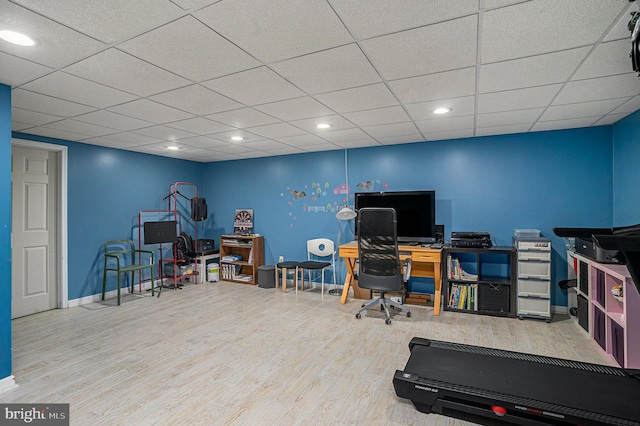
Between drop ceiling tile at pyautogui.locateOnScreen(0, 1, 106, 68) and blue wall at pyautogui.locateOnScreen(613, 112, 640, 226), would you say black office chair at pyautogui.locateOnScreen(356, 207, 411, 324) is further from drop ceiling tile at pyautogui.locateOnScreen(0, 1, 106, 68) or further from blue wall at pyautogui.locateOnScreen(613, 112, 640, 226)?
drop ceiling tile at pyautogui.locateOnScreen(0, 1, 106, 68)

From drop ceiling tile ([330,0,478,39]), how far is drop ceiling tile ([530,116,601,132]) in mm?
2820

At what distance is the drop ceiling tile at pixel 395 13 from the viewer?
1576mm

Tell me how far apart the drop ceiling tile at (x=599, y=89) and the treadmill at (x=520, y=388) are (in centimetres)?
149

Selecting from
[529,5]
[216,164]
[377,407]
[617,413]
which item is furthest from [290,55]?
[216,164]

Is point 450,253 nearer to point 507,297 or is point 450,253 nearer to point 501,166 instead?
point 507,297

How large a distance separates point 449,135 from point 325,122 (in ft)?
6.04

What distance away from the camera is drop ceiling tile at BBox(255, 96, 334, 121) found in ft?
9.82

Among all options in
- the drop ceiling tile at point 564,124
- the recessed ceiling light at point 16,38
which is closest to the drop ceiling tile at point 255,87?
the recessed ceiling light at point 16,38

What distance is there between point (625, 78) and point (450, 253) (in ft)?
Answer: 8.05

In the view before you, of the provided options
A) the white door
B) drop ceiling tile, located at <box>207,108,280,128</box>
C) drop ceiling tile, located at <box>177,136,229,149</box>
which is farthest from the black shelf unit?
the white door

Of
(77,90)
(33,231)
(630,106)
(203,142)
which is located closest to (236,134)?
(203,142)

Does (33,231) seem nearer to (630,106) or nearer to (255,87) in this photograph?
(255,87)

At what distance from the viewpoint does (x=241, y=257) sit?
19.9 feet

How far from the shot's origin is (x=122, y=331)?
3568 mm
